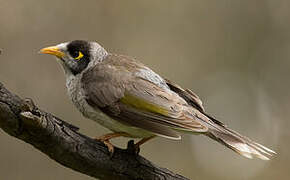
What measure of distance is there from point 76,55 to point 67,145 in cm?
157

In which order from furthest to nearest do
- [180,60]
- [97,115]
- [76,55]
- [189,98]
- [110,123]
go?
[180,60] < [76,55] < [189,98] < [97,115] < [110,123]

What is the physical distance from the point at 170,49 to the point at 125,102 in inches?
295

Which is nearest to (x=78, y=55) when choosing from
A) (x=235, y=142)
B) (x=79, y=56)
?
(x=79, y=56)

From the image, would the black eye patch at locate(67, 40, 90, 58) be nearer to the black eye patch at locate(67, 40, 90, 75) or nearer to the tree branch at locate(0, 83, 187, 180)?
the black eye patch at locate(67, 40, 90, 75)

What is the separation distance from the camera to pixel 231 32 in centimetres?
1338

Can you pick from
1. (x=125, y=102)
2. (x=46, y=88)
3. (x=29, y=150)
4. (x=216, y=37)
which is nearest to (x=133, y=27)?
(x=216, y=37)

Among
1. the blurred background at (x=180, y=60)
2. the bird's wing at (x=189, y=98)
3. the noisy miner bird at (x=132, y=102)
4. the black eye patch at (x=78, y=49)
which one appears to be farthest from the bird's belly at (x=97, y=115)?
the blurred background at (x=180, y=60)

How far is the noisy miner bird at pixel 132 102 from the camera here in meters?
5.29

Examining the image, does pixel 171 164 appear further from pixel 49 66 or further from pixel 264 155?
pixel 264 155

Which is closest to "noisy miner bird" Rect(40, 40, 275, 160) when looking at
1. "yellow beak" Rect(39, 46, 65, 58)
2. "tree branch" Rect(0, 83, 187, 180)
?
"yellow beak" Rect(39, 46, 65, 58)

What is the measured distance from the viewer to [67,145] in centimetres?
483

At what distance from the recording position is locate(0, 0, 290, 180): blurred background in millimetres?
10336

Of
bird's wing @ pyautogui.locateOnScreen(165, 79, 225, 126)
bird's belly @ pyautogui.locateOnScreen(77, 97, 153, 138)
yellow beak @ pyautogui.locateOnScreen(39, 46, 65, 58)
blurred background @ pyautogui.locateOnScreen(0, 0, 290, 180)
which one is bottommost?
bird's belly @ pyautogui.locateOnScreen(77, 97, 153, 138)

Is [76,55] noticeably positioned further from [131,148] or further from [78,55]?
[131,148]
